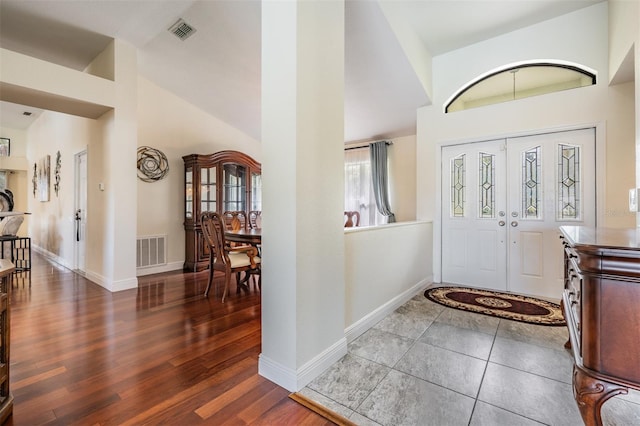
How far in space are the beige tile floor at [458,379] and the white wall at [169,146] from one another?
11.9 feet

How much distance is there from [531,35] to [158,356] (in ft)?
16.2

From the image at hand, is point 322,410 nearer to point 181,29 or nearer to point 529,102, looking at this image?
point 529,102

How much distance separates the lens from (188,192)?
4941 millimetres

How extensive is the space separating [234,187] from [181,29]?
8.35 ft

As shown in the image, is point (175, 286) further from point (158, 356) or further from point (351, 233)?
point (351, 233)

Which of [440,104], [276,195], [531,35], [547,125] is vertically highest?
[531,35]

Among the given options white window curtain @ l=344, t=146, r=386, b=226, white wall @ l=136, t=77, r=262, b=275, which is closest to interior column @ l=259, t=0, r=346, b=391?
white wall @ l=136, t=77, r=262, b=275

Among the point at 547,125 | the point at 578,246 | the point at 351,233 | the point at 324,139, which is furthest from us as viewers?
the point at 547,125

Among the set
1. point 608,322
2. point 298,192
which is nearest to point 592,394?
point 608,322

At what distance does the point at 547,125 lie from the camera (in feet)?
10.8

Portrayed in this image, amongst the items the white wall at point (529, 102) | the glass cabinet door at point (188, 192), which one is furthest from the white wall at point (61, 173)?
the white wall at point (529, 102)

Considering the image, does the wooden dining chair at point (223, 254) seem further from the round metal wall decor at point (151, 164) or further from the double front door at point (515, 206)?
the double front door at point (515, 206)

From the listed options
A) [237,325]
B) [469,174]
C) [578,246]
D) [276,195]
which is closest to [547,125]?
[469,174]

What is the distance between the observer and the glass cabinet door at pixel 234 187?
5207mm
